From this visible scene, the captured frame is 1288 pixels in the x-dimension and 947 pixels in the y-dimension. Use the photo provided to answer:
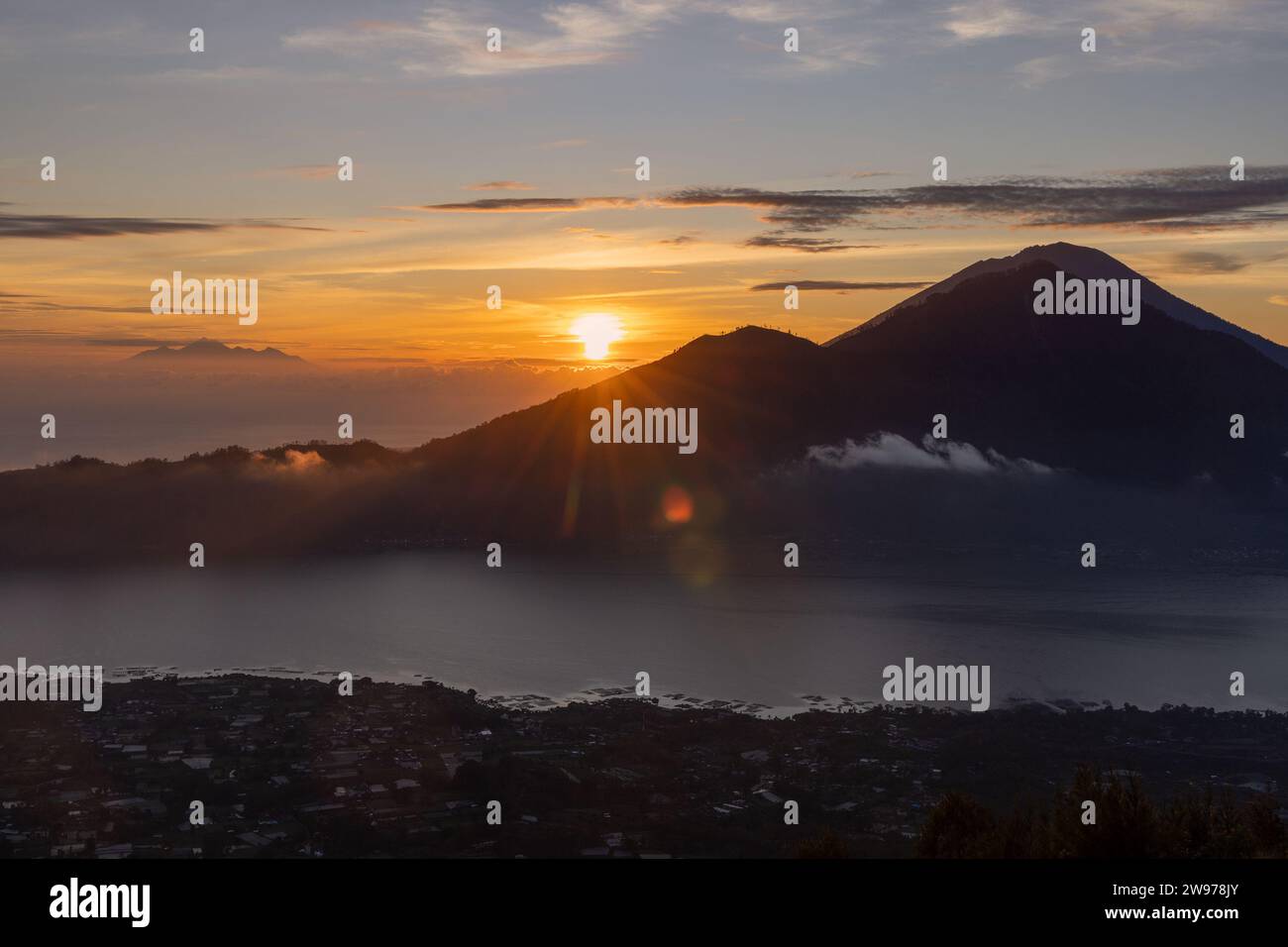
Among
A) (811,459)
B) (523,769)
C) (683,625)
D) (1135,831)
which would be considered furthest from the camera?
(811,459)

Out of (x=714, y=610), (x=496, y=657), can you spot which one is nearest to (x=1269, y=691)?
(x=714, y=610)

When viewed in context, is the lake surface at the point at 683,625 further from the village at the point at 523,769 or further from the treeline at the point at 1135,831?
the treeline at the point at 1135,831

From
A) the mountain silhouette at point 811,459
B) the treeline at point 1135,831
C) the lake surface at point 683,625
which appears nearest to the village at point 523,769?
the treeline at point 1135,831

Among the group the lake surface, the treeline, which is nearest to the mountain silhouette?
the lake surface

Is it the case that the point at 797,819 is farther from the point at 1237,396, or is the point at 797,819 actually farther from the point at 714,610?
the point at 1237,396

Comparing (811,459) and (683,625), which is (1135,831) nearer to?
(683,625)

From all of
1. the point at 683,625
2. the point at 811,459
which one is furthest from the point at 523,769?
the point at 811,459

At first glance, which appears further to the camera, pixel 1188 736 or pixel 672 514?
pixel 672 514
